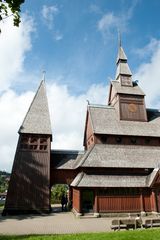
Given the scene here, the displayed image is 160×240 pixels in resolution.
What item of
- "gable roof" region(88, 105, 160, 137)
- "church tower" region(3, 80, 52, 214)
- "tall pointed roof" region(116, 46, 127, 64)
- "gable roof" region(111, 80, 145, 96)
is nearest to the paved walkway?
"church tower" region(3, 80, 52, 214)

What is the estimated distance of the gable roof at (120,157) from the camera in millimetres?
24797

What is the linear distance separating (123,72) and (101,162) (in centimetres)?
1657

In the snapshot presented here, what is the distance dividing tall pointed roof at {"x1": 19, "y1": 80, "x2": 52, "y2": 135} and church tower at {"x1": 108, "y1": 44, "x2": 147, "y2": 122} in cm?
1047

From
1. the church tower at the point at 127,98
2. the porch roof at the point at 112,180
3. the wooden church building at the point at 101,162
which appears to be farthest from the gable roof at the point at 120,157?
the church tower at the point at 127,98

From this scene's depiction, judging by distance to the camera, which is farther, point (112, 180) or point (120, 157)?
point (120, 157)

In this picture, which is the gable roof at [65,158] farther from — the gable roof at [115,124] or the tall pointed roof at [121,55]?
the tall pointed roof at [121,55]

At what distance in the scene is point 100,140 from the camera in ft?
93.7

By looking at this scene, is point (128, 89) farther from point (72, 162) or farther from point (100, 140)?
point (72, 162)

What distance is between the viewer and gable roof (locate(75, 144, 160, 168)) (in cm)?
2480

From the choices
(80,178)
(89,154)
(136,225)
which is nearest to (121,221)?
(136,225)

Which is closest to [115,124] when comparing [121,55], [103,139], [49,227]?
[103,139]

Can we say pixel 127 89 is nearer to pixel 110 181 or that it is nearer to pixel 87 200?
pixel 110 181

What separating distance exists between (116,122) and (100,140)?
4047 mm

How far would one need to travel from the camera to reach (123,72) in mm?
34938
